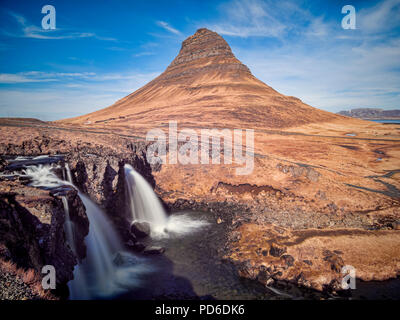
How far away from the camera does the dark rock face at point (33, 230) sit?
7.23 m

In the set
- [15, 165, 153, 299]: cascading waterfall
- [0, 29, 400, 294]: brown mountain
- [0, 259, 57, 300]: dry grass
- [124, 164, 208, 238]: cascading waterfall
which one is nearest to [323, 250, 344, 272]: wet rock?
[0, 29, 400, 294]: brown mountain

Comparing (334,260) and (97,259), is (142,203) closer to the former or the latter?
(97,259)

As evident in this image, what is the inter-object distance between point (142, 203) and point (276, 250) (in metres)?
12.2

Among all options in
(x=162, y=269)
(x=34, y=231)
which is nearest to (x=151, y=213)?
(x=162, y=269)

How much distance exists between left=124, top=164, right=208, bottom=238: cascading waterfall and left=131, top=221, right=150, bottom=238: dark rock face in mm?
544

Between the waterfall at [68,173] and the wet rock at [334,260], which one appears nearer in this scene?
the wet rock at [334,260]

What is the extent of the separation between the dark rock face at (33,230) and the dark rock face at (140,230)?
21.1ft

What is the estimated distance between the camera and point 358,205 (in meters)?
18.5

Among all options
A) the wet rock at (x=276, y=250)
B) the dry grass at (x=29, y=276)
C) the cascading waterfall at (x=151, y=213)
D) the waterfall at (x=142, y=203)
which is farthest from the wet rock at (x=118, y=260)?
the wet rock at (x=276, y=250)

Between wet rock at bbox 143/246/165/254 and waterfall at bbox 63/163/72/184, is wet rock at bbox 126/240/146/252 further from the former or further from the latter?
waterfall at bbox 63/163/72/184

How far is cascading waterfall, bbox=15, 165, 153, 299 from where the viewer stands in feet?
34.9

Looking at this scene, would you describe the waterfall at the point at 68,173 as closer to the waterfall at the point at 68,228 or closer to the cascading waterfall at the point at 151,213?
the waterfall at the point at 68,228
